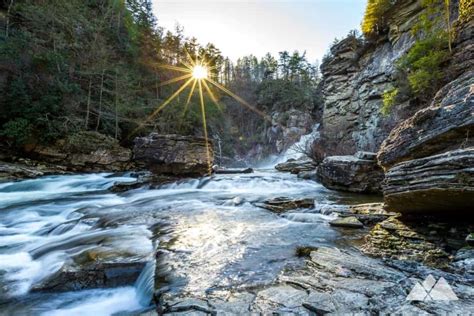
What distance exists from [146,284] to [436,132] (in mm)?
5074

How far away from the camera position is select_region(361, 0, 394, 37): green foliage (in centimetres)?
1877

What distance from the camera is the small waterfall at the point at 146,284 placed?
114 inches

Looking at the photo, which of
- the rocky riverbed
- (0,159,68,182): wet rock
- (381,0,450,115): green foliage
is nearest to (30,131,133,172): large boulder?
(0,159,68,182): wet rock

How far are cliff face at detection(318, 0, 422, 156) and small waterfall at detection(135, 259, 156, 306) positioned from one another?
1336cm

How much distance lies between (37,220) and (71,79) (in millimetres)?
12841

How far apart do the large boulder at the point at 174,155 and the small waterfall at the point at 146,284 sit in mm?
9074

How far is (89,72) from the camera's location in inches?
641

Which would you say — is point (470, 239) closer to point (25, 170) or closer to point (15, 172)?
point (15, 172)

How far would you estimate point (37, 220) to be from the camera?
21.4 feet

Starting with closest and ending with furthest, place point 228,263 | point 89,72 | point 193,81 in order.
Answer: point 228,263 → point 89,72 → point 193,81

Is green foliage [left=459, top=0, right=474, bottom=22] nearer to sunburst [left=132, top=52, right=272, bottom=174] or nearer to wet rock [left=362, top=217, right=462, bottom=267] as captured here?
wet rock [left=362, top=217, right=462, bottom=267]

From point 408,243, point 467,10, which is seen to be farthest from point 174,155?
point 467,10

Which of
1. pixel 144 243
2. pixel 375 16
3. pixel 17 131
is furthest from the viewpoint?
pixel 375 16

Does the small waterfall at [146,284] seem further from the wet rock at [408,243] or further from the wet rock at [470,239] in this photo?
the wet rock at [470,239]
